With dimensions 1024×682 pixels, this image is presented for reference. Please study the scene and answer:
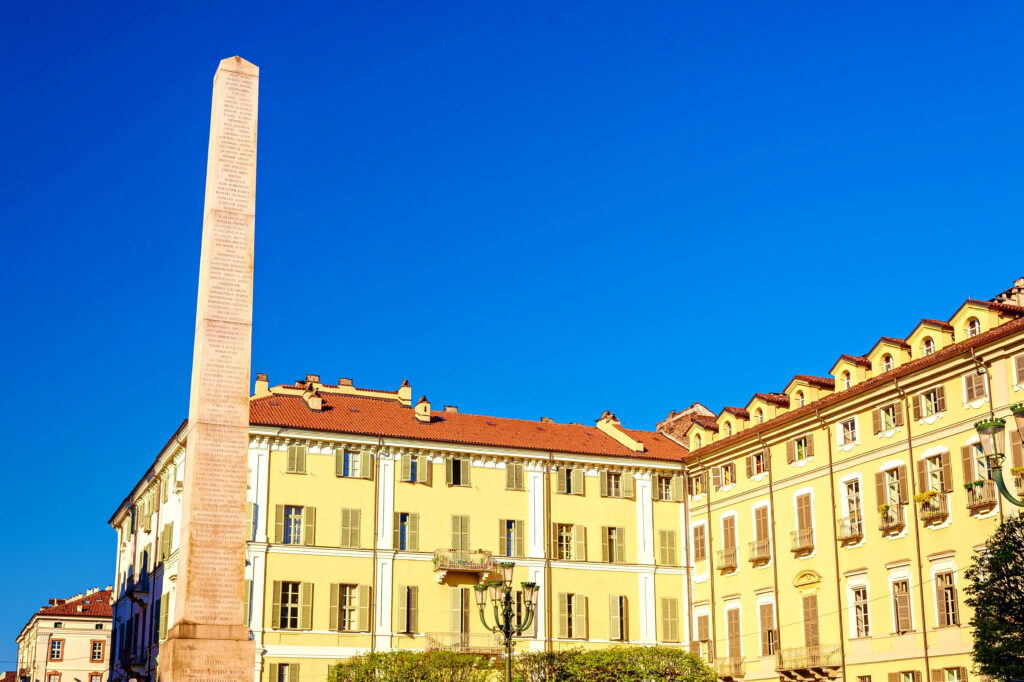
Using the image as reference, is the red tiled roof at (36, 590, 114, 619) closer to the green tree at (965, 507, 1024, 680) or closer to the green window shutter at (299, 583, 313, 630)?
the green window shutter at (299, 583, 313, 630)

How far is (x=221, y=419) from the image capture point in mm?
25203

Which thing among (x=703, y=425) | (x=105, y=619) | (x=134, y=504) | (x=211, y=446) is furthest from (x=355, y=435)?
(x=105, y=619)

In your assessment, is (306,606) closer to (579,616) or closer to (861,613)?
(579,616)

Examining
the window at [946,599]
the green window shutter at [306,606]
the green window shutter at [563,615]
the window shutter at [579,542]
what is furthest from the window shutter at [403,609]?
the window at [946,599]

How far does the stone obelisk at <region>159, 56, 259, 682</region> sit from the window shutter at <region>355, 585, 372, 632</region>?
25.1 meters

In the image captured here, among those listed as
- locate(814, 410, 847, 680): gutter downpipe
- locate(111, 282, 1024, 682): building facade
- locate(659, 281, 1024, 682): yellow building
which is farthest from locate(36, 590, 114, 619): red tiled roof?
locate(814, 410, 847, 680): gutter downpipe

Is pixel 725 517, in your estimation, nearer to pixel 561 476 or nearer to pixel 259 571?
pixel 561 476

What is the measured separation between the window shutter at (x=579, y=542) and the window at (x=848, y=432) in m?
13.9

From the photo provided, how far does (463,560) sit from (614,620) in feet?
24.9

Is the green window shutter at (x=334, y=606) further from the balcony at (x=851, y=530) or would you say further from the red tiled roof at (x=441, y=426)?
the balcony at (x=851, y=530)

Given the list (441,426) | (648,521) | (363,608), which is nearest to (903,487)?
(648,521)

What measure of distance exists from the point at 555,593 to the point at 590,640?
8.11 ft

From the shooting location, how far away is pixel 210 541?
24.5 metres

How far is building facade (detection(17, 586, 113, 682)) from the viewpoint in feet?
324
